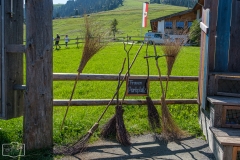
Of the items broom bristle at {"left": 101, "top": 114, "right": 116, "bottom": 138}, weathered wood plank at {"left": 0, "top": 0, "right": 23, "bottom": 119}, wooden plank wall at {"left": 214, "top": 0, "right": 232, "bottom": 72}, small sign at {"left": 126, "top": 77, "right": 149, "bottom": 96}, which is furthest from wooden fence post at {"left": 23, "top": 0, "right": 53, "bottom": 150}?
wooden plank wall at {"left": 214, "top": 0, "right": 232, "bottom": 72}

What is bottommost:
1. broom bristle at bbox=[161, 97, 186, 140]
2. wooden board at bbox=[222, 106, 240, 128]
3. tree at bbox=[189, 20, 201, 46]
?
broom bristle at bbox=[161, 97, 186, 140]

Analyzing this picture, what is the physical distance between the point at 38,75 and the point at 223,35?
9.01 ft

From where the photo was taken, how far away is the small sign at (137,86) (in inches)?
203

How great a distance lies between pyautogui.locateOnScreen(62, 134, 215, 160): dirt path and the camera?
430cm

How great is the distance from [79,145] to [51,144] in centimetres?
37

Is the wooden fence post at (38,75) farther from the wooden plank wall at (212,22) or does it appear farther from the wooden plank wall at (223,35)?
the wooden plank wall at (223,35)

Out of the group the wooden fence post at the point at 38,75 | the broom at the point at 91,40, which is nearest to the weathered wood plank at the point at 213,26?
the broom at the point at 91,40

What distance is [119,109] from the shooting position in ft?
15.7

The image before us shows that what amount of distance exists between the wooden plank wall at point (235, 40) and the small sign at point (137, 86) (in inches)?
52.2

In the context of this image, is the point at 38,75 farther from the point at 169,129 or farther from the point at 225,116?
the point at 225,116

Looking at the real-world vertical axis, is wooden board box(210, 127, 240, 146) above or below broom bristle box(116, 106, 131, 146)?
above

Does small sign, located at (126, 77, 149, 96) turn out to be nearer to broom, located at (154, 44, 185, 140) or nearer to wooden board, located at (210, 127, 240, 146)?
broom, located at (154, 44, 185, 140)

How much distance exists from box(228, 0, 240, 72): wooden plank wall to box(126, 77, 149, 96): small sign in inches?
52.2

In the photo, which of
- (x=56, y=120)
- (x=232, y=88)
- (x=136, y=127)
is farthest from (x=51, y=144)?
(x=232, y=88)
